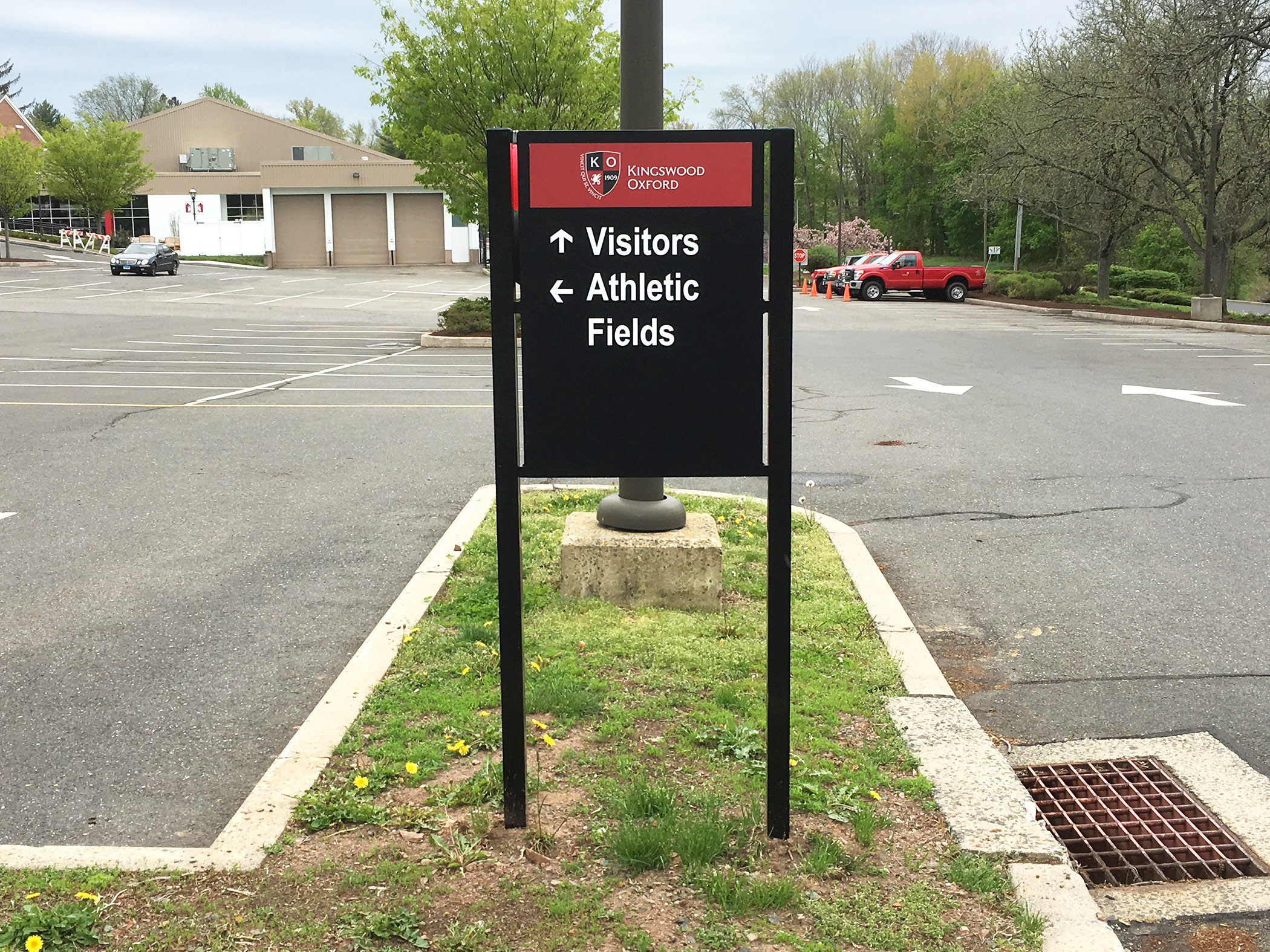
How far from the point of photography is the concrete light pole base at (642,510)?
557 cm

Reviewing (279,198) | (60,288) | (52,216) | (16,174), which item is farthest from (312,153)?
(60,288)

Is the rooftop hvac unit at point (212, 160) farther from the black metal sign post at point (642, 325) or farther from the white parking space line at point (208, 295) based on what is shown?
the black metal sign post at point (642, 325)

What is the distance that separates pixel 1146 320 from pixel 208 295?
1111 inches

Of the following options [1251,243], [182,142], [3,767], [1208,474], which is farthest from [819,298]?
[182,142]

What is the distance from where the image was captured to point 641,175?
10.5 feet

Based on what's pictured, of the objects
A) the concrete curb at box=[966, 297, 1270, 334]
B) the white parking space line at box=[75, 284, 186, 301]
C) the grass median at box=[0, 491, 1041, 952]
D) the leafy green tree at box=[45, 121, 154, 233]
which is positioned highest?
the leafy green tree at box=[45, 121, 154, 233]

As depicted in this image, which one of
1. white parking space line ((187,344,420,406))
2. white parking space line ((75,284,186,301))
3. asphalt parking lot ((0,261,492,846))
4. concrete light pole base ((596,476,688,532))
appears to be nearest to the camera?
asphalt parking lot ((0,261,492,846))

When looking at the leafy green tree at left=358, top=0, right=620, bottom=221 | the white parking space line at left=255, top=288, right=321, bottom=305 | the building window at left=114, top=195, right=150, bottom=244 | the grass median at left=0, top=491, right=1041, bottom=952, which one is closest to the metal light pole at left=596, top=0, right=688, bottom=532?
the grass median at left=0, top=491, right=1041, bottom=952

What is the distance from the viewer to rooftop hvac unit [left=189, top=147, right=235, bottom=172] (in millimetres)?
70125

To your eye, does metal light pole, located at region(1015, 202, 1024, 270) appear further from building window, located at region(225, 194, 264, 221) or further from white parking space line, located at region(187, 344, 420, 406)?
building window, located at region(225, 194, 264, 221)

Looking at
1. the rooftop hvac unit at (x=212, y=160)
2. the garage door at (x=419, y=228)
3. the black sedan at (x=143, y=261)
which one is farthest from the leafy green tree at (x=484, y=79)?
the rooftop hvac unit at (x=212, y=160)

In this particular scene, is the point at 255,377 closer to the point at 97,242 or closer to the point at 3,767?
the point at 3,767

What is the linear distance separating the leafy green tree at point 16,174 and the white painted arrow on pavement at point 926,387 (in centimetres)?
5034

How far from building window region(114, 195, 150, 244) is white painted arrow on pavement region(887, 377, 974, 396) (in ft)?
209
